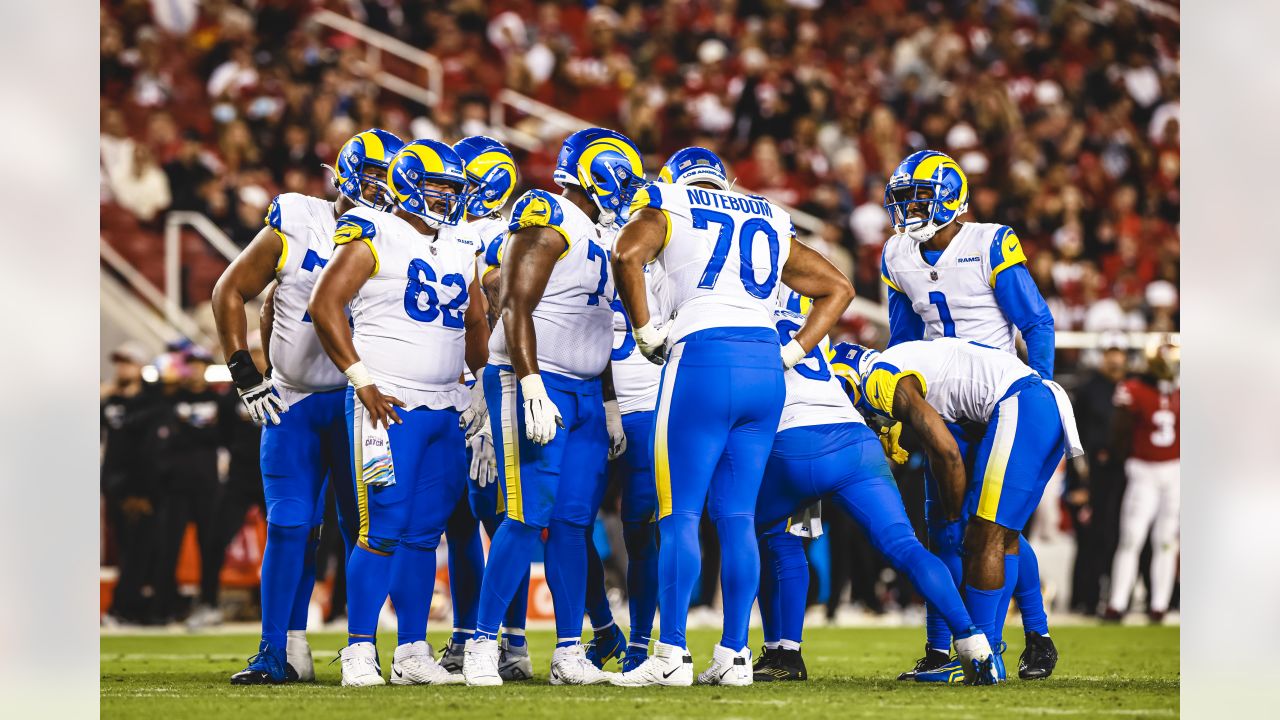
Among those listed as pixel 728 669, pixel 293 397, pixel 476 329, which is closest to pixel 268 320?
pixel 293 397

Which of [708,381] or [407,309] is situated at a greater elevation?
[407,309]

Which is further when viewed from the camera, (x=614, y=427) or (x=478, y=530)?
(x=478, y=530)

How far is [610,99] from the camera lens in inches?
688

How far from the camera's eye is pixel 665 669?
18.9 feet

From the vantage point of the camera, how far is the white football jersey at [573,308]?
6242 mm

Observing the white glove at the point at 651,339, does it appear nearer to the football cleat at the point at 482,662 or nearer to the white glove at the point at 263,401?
the football cleat at the point at 482,662

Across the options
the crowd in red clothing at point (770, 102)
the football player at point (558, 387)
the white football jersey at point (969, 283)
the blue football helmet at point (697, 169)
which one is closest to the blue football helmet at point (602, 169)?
the football player at point (558, 387)

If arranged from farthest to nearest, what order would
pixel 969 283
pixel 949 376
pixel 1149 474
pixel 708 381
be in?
1. pixel 1149 474
2. pixel 969 283
3. pixel 949 376
4. pixel 708 381

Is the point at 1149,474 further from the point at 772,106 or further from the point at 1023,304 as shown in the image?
the point at 772,106

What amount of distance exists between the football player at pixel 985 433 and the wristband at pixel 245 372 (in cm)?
255

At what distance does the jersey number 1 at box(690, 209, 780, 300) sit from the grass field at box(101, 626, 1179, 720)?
5.05 ft

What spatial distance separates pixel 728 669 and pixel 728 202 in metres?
1.81
